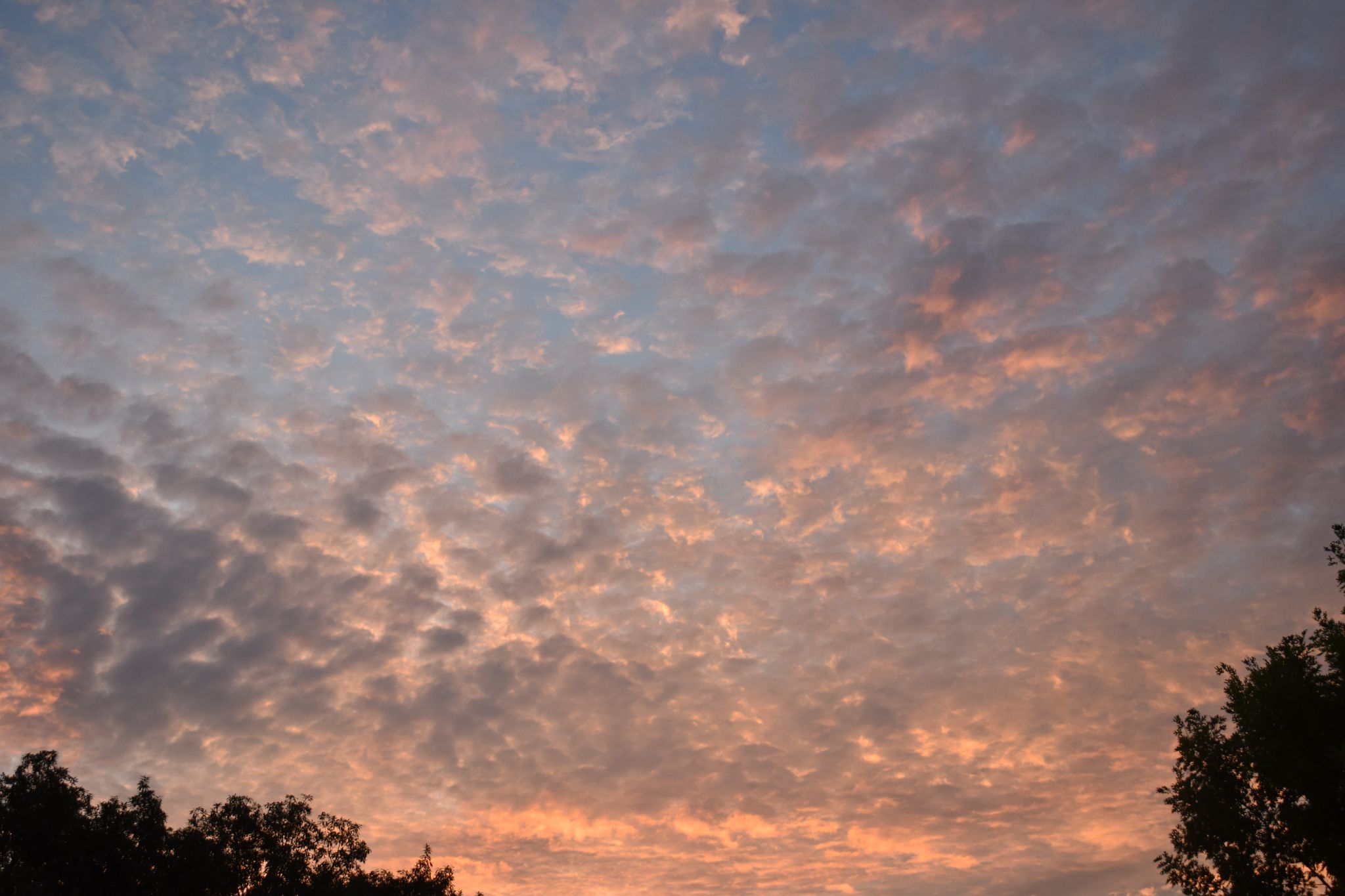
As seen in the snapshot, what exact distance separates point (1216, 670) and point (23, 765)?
63.4m

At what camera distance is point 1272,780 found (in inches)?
1473

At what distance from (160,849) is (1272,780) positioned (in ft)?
198

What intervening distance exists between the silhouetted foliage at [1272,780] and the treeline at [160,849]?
166ft

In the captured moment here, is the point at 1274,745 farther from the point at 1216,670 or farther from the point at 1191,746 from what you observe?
the point at 1191,746

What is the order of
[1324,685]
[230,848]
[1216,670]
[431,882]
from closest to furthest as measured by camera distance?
1. [1324,685]
2. [1216,670]
3. [230,848]
4. [431,882]

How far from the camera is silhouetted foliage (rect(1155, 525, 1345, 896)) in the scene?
35.9 m

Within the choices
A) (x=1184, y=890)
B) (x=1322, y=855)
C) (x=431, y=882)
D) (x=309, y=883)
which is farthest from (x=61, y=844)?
(x=1322, y=855)

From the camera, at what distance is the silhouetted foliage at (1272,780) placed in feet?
118

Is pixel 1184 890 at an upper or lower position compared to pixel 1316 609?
lower

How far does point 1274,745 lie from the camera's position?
37.1m

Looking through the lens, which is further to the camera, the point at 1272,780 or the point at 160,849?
the point at 160,849

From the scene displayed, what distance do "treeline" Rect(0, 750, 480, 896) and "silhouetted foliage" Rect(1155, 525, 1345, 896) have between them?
50.5 meters

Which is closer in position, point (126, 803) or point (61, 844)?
point (61, 844)

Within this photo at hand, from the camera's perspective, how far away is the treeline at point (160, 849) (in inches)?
1794
